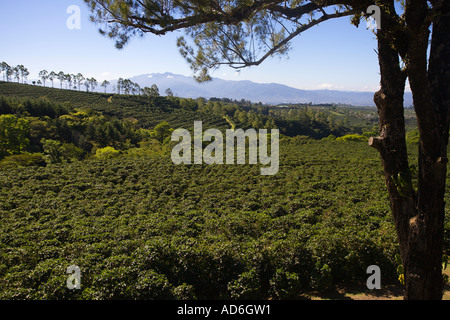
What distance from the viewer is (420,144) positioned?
2.55m

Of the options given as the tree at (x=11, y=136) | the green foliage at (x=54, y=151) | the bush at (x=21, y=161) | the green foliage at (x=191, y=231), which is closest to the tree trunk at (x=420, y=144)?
the green foliage at (x=191, y=231)

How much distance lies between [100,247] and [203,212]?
5033 mm

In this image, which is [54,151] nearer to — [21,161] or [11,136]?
[21,161]

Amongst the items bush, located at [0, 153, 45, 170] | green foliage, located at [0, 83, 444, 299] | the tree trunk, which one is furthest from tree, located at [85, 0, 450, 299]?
bush, located at [0, 153, 45, 170]

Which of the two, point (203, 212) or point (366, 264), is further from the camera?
point (203, 212)

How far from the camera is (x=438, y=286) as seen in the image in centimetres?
269

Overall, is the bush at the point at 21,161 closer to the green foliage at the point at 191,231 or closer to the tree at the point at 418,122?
the green foliage at the point at 191,231

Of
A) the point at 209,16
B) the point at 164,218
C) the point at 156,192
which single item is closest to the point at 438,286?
the point at 209,16

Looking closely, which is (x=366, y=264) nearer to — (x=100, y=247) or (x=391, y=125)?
(x=391, y=125)

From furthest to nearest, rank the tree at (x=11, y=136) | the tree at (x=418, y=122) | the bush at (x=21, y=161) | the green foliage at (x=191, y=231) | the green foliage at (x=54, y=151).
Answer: the tree at (x=11, y=136) < the green foliage at (x=54, y=151) < the bush at (x=21, y=161) < the green foliage at (x=191, y=231) < the tree at (x=418, y=122)

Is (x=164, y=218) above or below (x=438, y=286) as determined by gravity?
below

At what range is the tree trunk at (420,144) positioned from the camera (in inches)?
93.5

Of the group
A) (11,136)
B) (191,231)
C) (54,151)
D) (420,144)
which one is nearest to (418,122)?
(420,144)
